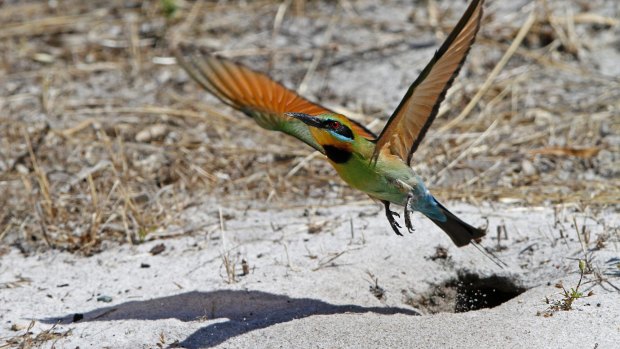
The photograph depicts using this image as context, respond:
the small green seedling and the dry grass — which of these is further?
the dry grass

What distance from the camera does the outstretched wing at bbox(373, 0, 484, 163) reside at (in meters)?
2.79

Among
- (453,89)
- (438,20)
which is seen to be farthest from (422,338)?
(438,20)

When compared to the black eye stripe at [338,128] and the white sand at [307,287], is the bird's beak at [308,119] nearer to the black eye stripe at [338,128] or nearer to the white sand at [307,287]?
the black eye stripe at [338,128]

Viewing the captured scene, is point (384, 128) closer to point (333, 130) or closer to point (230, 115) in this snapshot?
point (333, 130)

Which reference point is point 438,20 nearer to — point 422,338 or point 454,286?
point 454,286

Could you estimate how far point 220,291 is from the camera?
3.45m

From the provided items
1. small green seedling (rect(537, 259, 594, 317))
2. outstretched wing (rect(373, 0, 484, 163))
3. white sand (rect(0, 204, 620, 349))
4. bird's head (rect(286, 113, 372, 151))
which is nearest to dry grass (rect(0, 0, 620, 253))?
white sand (rect(0, 204, 620, 349))

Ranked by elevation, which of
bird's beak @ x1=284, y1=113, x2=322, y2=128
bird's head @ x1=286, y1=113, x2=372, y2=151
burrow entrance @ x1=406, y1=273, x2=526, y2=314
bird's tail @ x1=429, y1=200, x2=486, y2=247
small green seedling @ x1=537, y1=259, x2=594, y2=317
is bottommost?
burrow entrance @ x1=406, y1=273, x2=526, y2=314

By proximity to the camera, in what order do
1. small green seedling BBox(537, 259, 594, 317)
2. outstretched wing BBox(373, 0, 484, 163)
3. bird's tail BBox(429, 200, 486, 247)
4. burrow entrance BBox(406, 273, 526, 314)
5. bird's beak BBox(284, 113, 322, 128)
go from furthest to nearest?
burrow entrance BBox(406, 273, 526, 314) < bird's tail BBox(429, 200, 486, 247) < bird's beak BBox(284, 113, 322, 128) < small green seedling BBox(537, 259, 594, 317) < outstretched wing BBox(373, 0, 484, 163)

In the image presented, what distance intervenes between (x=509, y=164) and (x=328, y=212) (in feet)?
3.81

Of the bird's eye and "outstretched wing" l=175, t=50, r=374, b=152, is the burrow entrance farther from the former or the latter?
"outstretched wing" l=175, t=50, r=374, b=152

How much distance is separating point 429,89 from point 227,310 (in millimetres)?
1162

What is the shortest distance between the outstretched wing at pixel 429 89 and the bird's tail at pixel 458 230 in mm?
326

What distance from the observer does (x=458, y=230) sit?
3375mm
